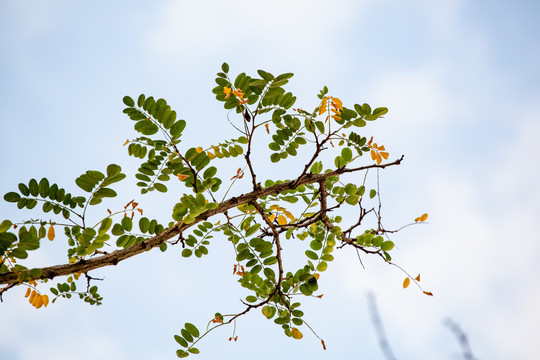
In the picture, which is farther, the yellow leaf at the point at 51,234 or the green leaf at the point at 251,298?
the green leaf at the point at 251,298

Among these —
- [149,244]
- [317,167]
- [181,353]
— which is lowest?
[181,353]

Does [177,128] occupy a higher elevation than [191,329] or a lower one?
higher

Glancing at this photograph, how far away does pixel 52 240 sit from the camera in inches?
56.5

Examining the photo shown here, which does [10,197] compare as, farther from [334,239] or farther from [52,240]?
[334,239]

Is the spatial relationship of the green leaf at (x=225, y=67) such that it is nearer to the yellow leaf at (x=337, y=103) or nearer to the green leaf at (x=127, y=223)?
the yellow leaf at (x=337, y=103)

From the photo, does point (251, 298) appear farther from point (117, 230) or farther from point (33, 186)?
point (33, 186)

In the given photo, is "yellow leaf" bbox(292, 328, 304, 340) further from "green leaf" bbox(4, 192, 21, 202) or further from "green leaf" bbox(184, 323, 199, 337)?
"green leaf" bbox(4, 192, 21, 202)

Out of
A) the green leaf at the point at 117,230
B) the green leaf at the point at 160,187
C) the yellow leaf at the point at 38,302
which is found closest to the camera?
the green leaf at the point at 117,230

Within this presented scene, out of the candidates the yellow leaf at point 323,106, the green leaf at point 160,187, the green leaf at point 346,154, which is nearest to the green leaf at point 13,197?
the green leaf at point 160,187

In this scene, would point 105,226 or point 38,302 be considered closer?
point 105,226

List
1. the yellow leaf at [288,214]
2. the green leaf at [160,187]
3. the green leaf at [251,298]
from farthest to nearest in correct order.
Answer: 1. the yellow leaf at [288,214]
2. the green leaf at [251,298]
3. the green leaf at [160,187]

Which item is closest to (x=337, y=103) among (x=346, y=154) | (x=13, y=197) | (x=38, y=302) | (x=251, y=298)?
(x=346, y=154)

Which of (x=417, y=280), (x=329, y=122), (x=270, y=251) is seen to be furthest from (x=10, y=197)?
(x=417, y=280)

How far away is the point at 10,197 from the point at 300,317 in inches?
41.7
